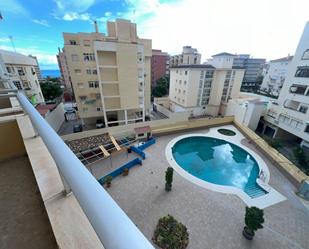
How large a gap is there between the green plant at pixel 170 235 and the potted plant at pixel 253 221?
Result: 2939 mm

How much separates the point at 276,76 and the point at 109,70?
3890 centimetres

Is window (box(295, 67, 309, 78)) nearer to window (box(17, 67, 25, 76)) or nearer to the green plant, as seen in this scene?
the green plant

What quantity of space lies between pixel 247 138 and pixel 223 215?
11277 millimetres

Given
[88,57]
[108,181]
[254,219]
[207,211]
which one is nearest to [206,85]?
[88,57]

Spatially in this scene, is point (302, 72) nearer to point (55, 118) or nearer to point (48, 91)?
point (55, 118)

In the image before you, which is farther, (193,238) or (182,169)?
(182,169)

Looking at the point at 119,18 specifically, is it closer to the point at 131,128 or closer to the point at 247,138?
the point at 131,128

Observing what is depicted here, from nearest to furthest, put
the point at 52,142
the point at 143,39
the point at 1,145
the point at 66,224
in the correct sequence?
the point at 52,142 → the point at 66,224 → the point at 1,145 → the point at 143,39

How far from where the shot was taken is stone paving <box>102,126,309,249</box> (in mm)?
7074

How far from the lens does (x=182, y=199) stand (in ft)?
29.5

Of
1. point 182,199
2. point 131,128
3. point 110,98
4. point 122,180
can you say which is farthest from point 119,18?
point 182,199

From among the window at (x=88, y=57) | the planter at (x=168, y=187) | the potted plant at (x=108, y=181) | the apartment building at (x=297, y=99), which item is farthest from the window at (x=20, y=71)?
the apartment building at (x=297, y=99)

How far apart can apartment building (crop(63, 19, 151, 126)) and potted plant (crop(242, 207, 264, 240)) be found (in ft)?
42.3

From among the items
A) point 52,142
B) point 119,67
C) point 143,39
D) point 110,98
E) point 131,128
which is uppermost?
point 143,39
